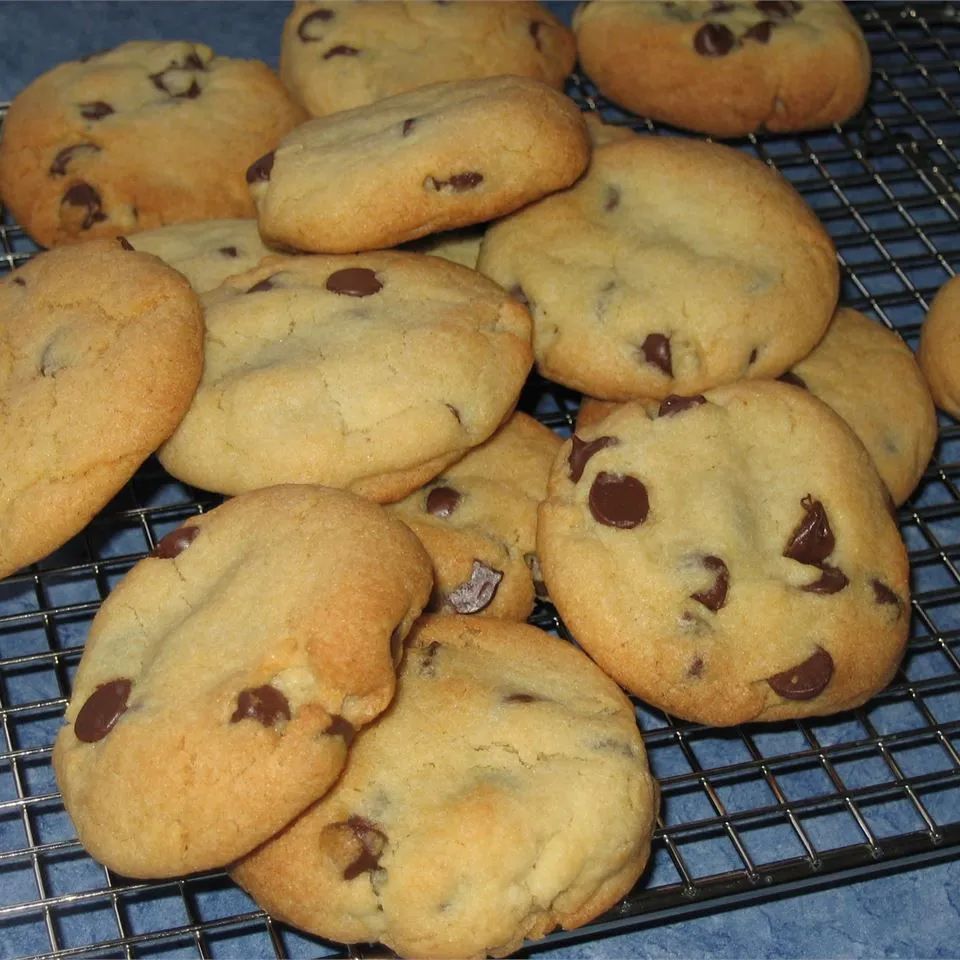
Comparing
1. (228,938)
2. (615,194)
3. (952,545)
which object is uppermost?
(615,194)

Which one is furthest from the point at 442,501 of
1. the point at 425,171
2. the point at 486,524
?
the point at 425,171

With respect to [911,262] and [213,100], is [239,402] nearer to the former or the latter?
[213,100]

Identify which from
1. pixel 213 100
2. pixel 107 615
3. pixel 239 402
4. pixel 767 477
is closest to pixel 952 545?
pixel 767 477

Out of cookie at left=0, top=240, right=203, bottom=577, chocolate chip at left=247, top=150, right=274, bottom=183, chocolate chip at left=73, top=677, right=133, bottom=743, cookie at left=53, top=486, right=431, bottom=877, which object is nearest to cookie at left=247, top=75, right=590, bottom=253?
chocolate chip at left=247, top=150, right=274, bottom=183

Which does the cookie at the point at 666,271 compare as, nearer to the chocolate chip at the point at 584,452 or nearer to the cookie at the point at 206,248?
the chocolate chip at the point at 584,452

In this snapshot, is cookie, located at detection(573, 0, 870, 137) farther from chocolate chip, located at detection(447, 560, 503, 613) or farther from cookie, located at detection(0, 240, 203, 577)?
chocolate chip, located at detection(447, 560, 503, 613)

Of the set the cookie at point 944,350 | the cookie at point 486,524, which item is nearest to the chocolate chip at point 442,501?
the cookie at point 486,524
